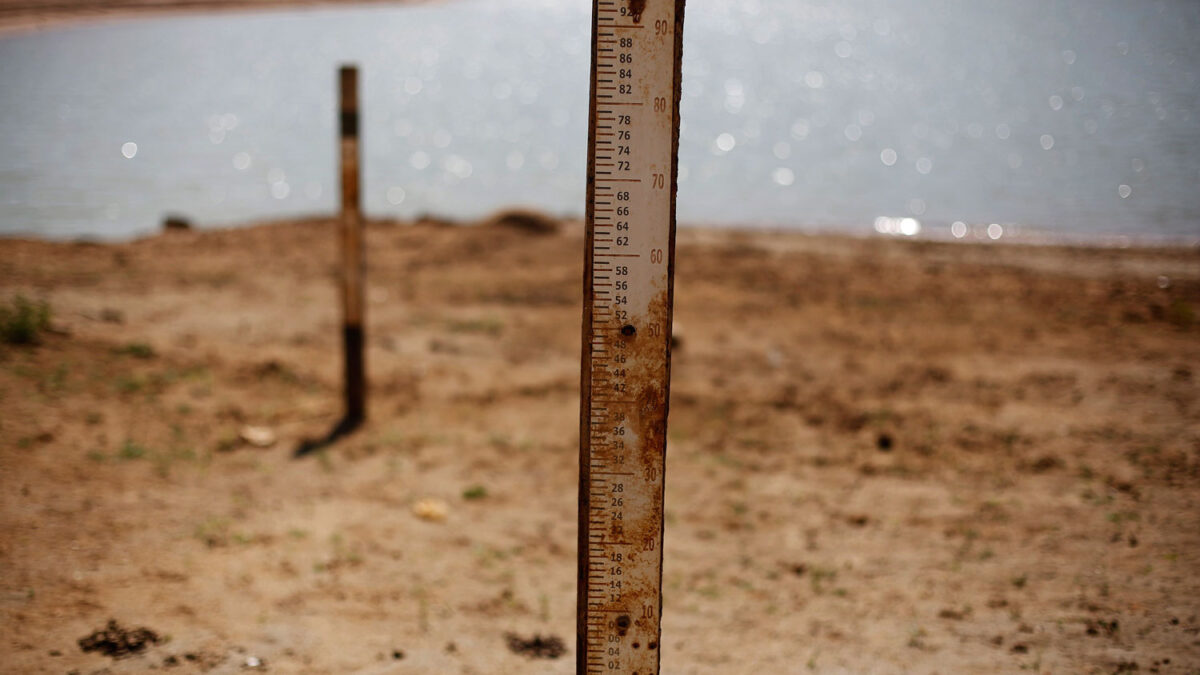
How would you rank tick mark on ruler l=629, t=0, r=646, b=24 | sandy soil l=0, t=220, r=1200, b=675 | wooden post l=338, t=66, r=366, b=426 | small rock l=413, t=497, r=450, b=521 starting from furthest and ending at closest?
wooden post l=338, t=66, r=366, b=426 → small rock l=413, t=497, r=450, b=521 → sandy soil l=0, t=220, r=1200, b=675 → tick mark on ruler l=629, t=0, r=646, b=24

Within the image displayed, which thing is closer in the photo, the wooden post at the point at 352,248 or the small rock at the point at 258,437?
the small rock at the point at 258,437

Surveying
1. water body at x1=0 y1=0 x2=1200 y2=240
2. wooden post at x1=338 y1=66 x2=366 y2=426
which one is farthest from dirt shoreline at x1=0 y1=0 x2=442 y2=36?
wooden post at x1=338 y1=66 x2=366 y2=426

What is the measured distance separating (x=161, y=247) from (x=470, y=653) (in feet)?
32.4

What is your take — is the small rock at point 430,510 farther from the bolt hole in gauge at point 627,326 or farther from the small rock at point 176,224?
the small rock at point 176,224

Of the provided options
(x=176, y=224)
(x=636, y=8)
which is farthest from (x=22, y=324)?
(x=176, y=224)

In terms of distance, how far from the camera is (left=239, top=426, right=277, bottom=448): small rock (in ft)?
22.3

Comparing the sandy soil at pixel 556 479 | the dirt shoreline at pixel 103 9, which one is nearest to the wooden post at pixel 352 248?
the sandy soil at pixel 556 479

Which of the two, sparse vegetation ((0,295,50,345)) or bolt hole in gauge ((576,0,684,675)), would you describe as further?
sparse vegetation ((0,295,50,345))

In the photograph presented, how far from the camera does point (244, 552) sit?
5230 mm

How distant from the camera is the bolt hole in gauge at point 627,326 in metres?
2.71

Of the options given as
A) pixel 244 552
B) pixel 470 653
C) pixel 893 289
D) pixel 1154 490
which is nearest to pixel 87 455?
pixel 244 552

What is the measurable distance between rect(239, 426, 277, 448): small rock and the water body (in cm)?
1026

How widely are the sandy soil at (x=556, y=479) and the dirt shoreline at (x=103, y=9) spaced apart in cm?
3387

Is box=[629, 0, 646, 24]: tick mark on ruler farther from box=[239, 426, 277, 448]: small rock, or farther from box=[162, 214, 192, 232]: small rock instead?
box=[162, 214, 192, 232]: small rock
